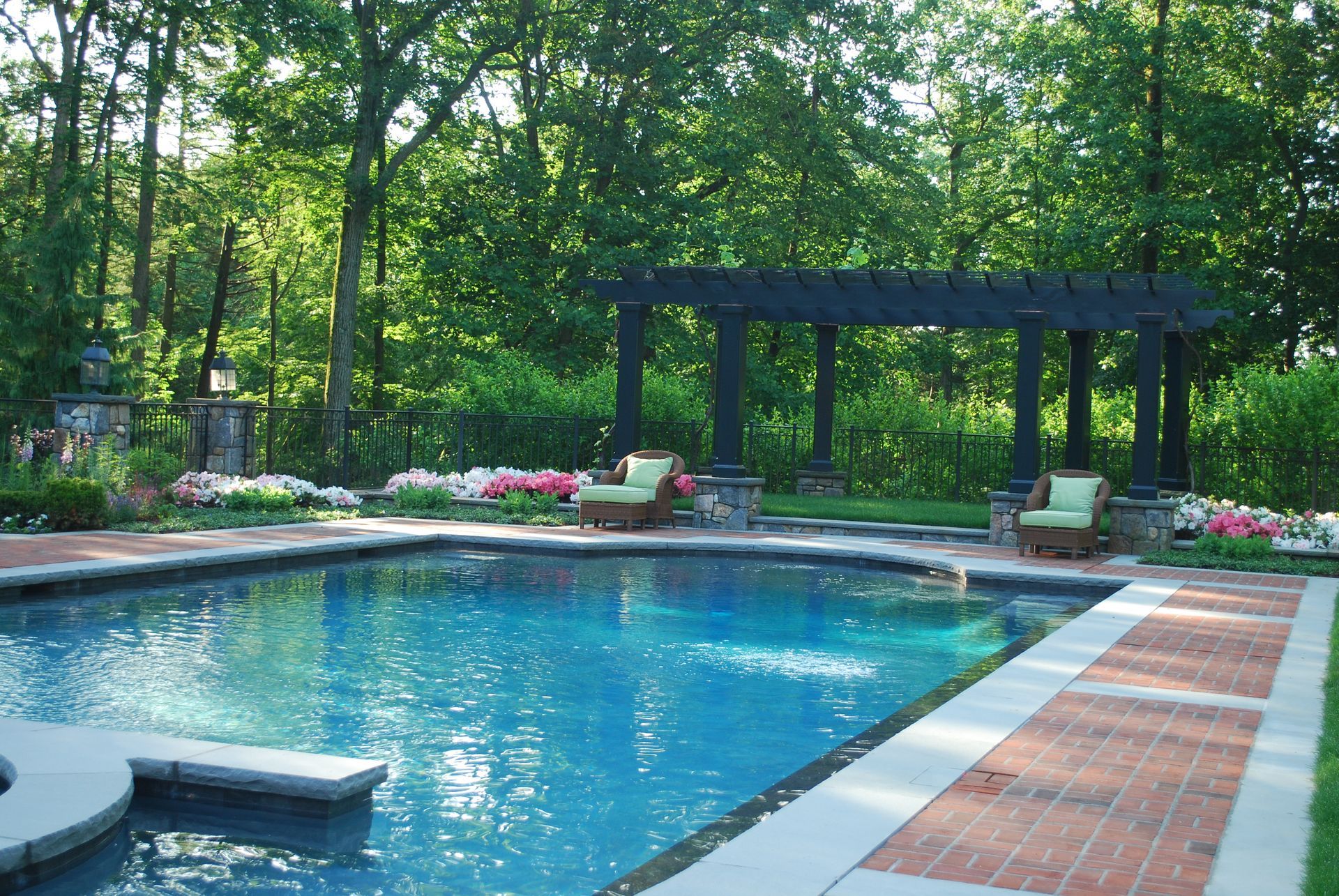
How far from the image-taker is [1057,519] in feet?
46.5

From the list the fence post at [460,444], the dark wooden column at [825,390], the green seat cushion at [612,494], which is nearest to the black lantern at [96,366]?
the fence post at [460,444]

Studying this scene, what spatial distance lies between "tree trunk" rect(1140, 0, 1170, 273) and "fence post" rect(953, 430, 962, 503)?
8.33 m

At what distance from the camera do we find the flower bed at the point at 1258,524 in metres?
14.1

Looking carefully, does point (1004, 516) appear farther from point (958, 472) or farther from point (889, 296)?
point (958, 472)

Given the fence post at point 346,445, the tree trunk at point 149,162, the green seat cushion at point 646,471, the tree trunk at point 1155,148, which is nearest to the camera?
the green seat cushion at point 646,471

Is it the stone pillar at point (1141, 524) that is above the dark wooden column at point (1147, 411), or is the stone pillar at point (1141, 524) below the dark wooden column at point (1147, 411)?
below

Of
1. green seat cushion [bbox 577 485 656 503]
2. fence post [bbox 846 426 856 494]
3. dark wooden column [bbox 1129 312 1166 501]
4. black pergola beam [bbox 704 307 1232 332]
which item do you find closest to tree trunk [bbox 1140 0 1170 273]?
black pergola beam [bbox 704 307 1232 332]

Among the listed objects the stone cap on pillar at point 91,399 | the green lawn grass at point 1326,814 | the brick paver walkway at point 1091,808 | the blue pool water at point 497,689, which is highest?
the stone cap on pillar at point 91,399

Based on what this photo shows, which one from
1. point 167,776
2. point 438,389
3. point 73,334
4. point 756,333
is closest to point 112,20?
point 73,334

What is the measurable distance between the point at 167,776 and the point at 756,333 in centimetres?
2582

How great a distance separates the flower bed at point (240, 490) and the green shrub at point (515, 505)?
2.28 meters

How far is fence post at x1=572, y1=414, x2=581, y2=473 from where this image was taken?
766 inches

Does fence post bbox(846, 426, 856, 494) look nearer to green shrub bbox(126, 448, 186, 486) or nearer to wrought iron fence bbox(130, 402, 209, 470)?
wrought iron fence bbox(130, 402, 209, 470)

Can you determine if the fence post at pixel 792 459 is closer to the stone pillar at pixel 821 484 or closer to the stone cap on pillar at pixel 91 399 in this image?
the stone pillar at pixel 821 484
